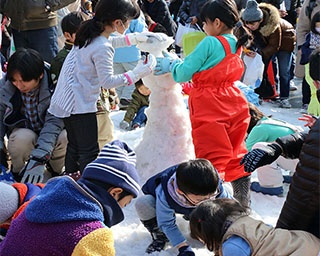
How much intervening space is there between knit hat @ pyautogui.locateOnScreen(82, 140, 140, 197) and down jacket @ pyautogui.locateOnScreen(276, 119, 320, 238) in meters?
0.57

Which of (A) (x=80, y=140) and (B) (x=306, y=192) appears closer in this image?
(B) (x=306, y=192)

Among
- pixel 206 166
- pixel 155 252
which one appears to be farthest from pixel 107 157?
pixel 155 252

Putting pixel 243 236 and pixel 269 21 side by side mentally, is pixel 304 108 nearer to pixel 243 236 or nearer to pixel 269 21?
pixel 269 21

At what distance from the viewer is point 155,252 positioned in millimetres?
2637

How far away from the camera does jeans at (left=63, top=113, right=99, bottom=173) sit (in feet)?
9.91

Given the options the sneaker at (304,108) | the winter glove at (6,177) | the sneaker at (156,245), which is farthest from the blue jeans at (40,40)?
the sneaker at (304,108)

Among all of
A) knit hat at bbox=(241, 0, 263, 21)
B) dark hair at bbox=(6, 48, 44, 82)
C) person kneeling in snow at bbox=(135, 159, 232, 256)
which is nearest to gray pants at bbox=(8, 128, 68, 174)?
dark hair at bbox=(6, 48, 44, 82)

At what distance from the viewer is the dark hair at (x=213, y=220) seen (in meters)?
1.91

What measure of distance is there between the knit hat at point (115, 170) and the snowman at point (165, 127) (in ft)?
3.92

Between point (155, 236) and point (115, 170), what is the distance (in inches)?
39.0

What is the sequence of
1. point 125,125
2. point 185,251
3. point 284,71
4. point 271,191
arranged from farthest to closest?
point 284,71 → point 125,125 → point 271,191 → point 185,251

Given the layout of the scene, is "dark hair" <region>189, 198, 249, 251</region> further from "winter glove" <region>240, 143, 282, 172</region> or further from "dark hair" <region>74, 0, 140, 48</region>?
"dark hair" <region>74, 0, 140, 48</region>

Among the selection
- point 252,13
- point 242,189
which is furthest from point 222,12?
point 252,13

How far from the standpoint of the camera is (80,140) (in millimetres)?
3068
